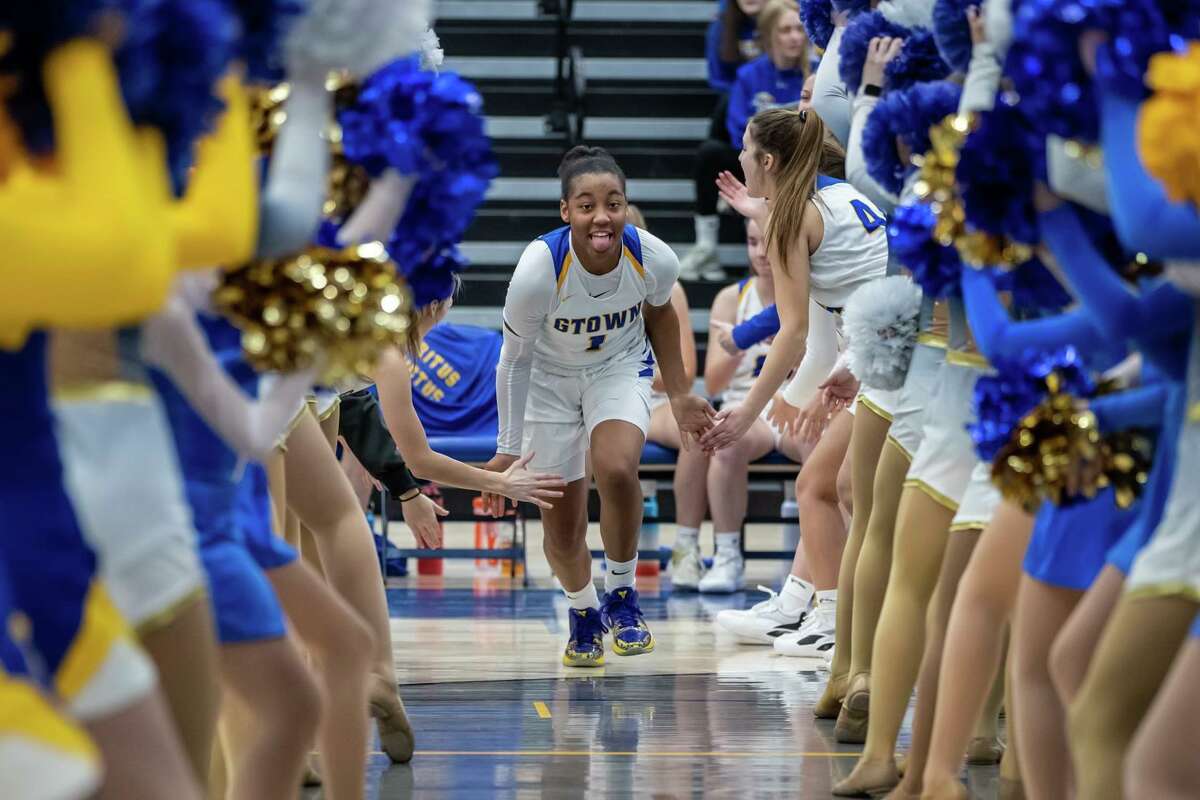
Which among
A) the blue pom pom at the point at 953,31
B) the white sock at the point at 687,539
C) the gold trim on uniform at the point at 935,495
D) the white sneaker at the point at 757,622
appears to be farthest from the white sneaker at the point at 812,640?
the blue pom pom at the point at 953,31

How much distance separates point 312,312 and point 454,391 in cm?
560

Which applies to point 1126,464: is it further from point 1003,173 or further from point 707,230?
point 707,230

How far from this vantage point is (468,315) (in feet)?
34.0

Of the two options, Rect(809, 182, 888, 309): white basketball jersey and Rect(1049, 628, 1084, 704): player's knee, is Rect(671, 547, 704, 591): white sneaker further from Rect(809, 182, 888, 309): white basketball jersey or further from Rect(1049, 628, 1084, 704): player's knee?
Rect(1049, 628, 1084, 704): player's knee

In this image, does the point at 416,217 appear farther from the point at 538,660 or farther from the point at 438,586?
the point at 438,586

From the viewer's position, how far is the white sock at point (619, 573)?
5.97 m

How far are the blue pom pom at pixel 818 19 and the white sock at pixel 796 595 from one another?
7.42 ft

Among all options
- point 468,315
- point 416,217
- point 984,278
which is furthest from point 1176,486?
point 468,315

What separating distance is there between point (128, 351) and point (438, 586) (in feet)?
19.9

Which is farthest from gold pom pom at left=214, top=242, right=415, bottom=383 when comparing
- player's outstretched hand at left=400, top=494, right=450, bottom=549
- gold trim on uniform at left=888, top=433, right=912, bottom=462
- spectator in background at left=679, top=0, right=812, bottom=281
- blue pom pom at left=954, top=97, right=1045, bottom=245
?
spectator in background at left=679, top=0, right=812, bottom=281

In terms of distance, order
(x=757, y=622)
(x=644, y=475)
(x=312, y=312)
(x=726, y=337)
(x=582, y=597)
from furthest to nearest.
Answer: (x=644, y=475)
(x=726, y=337)
(x=757, y=622)
(x=582, y=597)
(x=312, y=312)

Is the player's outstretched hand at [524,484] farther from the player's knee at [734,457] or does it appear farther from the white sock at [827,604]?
the player's knee at [734,457]

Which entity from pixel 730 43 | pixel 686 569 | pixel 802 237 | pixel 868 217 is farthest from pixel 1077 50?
pixel 730 43

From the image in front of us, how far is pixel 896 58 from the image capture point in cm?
387
